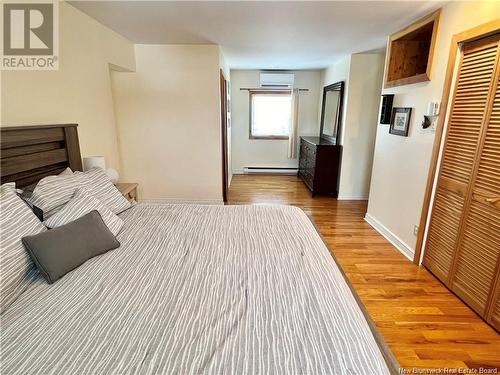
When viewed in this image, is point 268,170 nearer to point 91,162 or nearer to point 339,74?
point 339,74

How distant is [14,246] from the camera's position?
1.21 m

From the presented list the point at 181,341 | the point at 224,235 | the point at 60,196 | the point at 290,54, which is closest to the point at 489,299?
the point at 224,235

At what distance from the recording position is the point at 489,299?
1830mm

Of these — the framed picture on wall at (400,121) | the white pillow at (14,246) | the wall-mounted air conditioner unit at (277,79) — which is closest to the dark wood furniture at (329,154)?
the wall-mounted air conditioner unit at (277,79)

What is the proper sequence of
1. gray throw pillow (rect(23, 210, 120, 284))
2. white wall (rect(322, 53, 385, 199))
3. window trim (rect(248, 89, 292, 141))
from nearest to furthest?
gray throw pillow (rect(23, 210, 120, 284)) → white wall (rect(322, 53, 385, 199)) → window trim (rect(248, 89, 292, 141))

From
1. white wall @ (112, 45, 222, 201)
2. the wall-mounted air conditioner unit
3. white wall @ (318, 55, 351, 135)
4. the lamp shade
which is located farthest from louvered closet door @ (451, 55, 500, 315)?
the wall-mounted air conditioner unit

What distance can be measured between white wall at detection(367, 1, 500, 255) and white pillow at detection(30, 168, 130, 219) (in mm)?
2768

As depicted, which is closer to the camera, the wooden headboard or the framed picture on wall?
the wooden headboard

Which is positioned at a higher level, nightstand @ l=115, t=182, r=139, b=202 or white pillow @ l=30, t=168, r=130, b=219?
white pillow @ l=30, t=168, r=130, b=219

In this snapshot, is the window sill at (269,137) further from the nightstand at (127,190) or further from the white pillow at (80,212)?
the white pillow at (80,212)

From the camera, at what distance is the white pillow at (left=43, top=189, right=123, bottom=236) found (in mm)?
1460

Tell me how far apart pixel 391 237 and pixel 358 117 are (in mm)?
2136

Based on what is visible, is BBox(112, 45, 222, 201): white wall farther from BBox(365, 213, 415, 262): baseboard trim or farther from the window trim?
the window trim

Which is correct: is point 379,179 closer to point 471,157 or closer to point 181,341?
point 471,157
